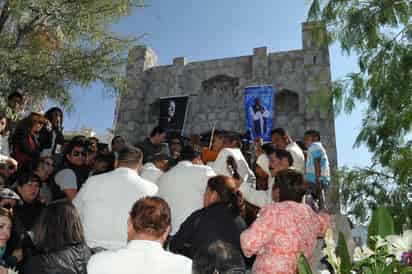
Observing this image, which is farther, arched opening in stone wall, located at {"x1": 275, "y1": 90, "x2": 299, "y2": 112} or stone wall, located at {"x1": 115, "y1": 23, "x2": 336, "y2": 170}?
arched opening in stone wall, located at {"x1": 275, "y1": 90, "x2": 299, "y2": 112}

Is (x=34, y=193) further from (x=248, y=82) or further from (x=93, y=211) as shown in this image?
(x=248, y=82)

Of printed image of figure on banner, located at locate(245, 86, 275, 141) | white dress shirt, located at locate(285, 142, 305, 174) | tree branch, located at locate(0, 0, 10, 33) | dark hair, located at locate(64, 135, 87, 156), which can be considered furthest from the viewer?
printed image of figure on banner, located at locate(245, 86, 275, 141)

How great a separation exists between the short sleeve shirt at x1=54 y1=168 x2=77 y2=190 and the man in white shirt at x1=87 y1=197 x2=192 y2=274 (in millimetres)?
2004

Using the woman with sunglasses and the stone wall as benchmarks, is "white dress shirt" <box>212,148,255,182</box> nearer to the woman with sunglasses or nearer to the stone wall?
the woman with sunglasses

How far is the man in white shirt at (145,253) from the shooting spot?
2.11 meters

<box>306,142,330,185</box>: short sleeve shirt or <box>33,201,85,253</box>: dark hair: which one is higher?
<box>306,142,330,185</box>: short sleeve shirt

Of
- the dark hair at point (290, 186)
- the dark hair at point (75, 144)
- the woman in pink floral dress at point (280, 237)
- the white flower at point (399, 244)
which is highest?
the dark hair at point (75, 144)

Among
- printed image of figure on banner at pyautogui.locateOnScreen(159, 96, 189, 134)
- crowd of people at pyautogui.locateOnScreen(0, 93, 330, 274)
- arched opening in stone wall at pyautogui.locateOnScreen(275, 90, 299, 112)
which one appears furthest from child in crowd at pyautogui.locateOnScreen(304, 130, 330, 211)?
printed image of figure on banner at pyautogui.locateOnScreen(159, 96, 189, 134)

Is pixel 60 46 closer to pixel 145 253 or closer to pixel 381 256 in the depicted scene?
pixel 145 253

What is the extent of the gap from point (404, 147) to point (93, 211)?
2.64 m

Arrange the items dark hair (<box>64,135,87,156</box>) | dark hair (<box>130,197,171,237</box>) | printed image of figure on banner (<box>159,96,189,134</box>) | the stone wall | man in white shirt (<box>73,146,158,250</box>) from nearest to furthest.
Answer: dark hair (<box>130,197,171,237</box>) < man in white shirt (<box>73,146,158,250</box>) < dark hair (<box>64,135,87,156</box>) < the stone wall < printed image of figure on banner (<box>159,96,189,134</box>)

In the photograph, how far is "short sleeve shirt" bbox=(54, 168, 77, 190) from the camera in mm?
4121

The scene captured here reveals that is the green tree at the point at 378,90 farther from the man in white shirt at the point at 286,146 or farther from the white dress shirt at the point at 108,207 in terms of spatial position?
the white dress shirt at the point at 108,207

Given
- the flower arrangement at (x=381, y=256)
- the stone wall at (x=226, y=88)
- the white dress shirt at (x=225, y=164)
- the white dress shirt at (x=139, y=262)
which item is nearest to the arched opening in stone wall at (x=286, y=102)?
the stone wall at (x=226, y=88)
